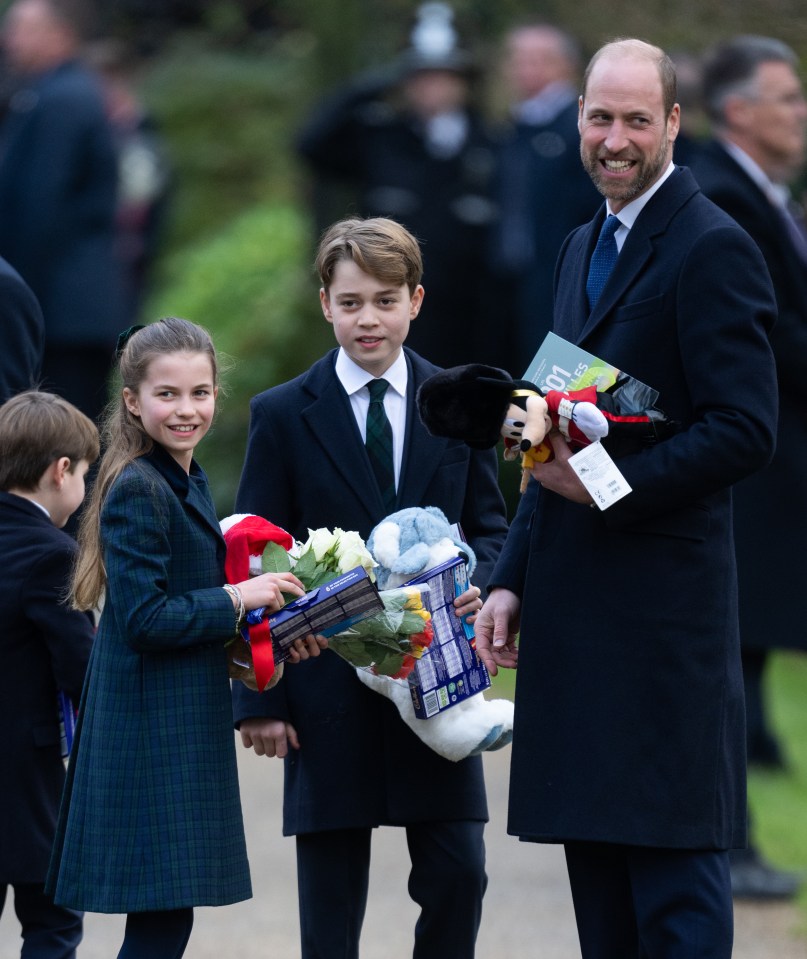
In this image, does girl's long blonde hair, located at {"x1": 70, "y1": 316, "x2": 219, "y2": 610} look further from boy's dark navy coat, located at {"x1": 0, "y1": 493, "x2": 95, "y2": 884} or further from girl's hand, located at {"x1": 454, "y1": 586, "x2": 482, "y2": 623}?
girl's hand, located at {"x1": 454, "y1": 586, "x2": 482, "y2": 623}

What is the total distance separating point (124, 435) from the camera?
3.64m

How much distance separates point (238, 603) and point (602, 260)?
0.97 meters

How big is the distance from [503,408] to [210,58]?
46.1 ft

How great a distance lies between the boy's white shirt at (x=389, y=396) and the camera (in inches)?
155

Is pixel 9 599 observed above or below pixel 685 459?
below

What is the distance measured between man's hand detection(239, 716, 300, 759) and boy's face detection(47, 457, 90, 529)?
0.63m

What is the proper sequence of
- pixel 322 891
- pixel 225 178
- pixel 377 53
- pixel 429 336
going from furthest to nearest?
pixel 225 178 < pixel 377 53 < pixel 429 336 < pixel 322 891

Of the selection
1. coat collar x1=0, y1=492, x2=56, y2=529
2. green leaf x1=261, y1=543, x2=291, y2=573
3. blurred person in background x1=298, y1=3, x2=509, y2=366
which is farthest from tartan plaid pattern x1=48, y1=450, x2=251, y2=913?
blurred person in background x1=298, y1=3, x2=509, y2=366

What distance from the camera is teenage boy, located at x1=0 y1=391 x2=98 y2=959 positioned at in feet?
12.8

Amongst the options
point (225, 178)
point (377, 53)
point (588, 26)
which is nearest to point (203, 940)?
point (588, 26)

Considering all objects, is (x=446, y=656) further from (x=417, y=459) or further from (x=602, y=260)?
(x=602, y=260)

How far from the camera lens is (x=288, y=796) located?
393 cm

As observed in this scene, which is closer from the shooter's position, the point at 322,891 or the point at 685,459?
the point at 685,459

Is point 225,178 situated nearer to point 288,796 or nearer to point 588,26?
point 588,26
